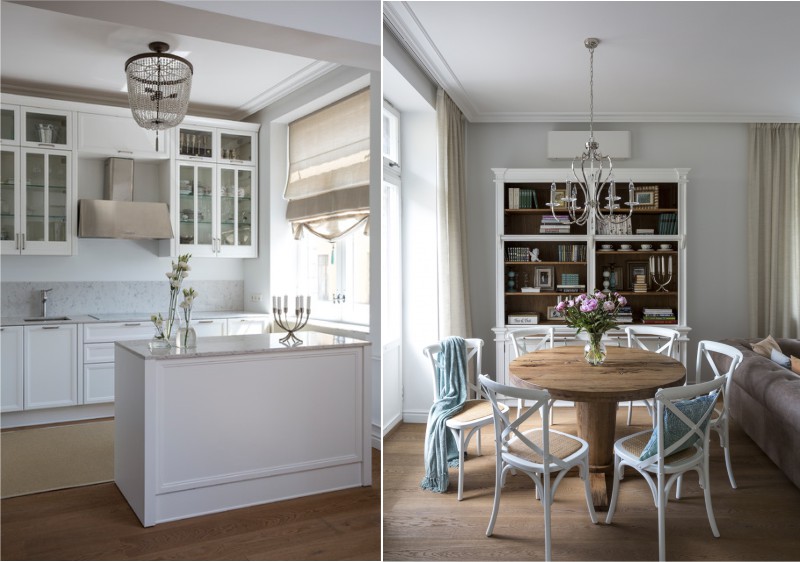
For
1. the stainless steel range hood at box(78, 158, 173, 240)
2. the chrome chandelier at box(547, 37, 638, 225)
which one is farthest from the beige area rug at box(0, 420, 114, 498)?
the chrome chandelier at box(547, 37, 638, 225)

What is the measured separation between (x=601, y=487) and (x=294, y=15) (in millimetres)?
2783

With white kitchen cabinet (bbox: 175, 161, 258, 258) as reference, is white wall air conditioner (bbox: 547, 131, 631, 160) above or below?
above

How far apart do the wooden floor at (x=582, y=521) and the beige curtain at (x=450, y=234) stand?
1.23 m

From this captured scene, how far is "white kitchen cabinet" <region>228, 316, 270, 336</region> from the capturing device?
5.73 metres

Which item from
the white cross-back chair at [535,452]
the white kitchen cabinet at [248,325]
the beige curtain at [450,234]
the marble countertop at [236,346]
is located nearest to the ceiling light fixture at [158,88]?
the marble countertop at [236,346]

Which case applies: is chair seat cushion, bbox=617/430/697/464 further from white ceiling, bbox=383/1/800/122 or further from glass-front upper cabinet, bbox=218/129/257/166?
glass-front upper cabinet, bbox=218/129/257/166

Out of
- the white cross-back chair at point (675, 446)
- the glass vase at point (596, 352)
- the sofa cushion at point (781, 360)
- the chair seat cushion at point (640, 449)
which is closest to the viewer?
the white cross-back chair at point (675, 446)

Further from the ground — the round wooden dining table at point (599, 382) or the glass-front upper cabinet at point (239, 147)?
the glass-front upper cabinet at point (239, 147)

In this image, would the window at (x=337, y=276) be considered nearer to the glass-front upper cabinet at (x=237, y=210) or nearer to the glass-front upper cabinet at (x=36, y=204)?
the glass-front upper cabinet at (x=237, y=210)

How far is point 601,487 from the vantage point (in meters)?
3.46

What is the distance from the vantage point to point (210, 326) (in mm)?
5676

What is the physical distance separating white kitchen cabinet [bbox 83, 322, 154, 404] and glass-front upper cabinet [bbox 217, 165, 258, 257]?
1.10 meters

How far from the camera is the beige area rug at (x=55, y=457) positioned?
3.70m

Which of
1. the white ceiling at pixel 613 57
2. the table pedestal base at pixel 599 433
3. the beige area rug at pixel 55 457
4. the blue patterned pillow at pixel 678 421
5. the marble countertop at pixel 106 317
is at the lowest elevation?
the beige area rug at pixel 55 457
